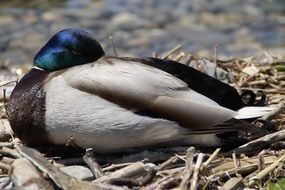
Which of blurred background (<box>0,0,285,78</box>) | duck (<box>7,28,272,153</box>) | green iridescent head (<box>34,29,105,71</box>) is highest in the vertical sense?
green iridescent head (<box>34,29,105,71</box>)

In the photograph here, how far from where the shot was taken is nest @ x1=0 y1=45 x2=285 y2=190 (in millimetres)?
4035

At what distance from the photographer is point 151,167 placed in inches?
167

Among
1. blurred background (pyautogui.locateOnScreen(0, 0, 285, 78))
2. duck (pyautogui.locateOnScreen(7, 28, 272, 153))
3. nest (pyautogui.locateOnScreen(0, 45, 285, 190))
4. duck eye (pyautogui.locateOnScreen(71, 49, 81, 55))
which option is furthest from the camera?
blurred background (pyautogui.locateOnScreen(0, 0, 285, 78))

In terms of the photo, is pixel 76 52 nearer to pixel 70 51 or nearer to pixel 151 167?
pixel 70 51

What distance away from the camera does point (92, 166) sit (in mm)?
4336

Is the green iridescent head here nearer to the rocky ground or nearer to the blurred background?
the rocky ground

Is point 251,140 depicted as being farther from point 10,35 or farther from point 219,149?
point 10,35

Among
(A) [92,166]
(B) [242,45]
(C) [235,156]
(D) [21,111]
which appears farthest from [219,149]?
(B) [242,45]

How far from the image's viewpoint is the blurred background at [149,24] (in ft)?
39.4

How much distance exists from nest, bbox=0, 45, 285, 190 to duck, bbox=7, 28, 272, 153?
0.22 feet

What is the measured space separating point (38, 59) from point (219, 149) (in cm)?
101

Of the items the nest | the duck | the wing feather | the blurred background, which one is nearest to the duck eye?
the duck

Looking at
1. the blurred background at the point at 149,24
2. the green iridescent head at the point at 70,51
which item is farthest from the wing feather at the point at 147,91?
the blurred background at the point at 149,24

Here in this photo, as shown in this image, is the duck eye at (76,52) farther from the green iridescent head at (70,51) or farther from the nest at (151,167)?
the nest at (151,167)
